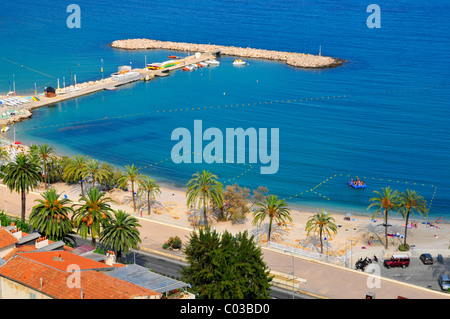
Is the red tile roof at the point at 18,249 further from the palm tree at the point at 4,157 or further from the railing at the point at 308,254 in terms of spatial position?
the palm tree at the point at 4,157

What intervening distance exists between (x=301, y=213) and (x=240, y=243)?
3189 cm

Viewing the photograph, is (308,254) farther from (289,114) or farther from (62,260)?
(289,114)

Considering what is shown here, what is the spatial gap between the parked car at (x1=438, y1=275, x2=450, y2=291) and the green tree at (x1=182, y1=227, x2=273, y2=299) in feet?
64.9

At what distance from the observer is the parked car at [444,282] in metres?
64.6

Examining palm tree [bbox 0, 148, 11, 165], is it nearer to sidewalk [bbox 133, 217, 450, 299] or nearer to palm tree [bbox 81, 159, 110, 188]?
palm tree [bbox 81, 159, 110, 188]

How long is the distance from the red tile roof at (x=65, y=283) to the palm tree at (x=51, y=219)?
11838 mm

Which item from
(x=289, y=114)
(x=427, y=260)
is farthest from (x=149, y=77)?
(x=427, y=260)

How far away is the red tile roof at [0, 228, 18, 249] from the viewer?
60375 millimetres

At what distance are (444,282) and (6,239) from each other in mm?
→ 44415

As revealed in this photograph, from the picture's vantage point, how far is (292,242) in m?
76.9

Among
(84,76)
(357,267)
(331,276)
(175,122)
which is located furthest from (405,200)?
(84,76)

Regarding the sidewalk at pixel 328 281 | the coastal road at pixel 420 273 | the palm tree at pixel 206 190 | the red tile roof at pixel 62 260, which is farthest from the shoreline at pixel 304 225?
the red tile roof at pixel 62 260

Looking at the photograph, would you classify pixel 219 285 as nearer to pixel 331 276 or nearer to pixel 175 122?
pixel 331 276
